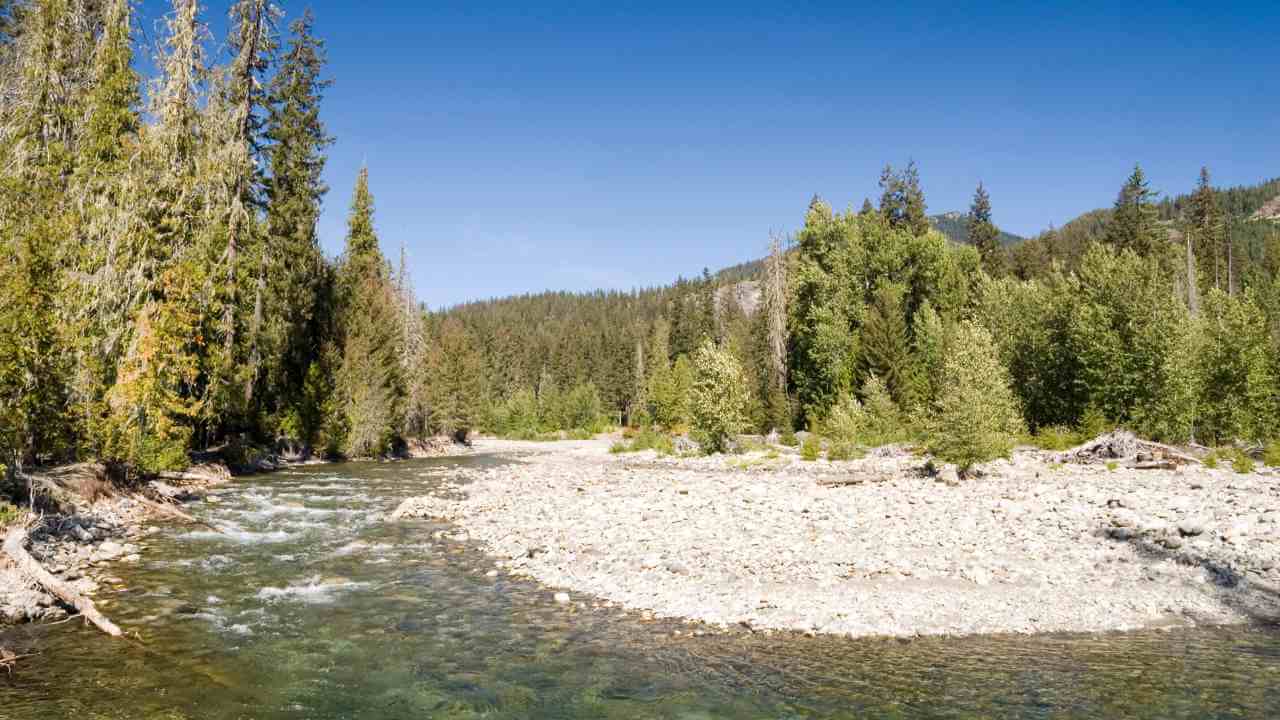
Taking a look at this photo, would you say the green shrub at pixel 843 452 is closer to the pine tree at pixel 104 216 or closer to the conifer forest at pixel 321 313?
the conifer forest at pixel 321 313

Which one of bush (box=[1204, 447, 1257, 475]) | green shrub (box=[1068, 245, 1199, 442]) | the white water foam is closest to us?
the white water foam

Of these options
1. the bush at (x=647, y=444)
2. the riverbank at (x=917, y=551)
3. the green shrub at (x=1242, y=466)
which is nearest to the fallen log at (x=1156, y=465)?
the green shrub at (x=1242, y=466)

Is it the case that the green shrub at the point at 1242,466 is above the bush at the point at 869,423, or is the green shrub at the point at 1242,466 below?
below

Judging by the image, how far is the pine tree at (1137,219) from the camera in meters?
61.9

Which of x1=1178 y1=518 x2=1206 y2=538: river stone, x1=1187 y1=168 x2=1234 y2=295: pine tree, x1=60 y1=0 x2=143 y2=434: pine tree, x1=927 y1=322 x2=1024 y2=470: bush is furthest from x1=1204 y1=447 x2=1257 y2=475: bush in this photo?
x1=1187 y1=168 x2=1234 y2=295: pine tree

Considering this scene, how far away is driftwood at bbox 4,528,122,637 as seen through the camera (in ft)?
33.6

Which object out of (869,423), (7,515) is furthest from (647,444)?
(7,515)

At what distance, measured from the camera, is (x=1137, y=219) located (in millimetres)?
63000

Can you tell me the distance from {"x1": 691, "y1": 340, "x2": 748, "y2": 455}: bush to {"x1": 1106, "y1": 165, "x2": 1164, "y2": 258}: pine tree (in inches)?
1717

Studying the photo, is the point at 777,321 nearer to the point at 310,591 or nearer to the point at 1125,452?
the point at 1125,452

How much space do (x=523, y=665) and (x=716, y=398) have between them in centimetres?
3082

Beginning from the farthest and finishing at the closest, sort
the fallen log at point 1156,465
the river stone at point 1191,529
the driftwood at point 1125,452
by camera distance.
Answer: the driftwood at point 1125,452 → the fallen log at point 1156,465 → the river stone at point 1191,529

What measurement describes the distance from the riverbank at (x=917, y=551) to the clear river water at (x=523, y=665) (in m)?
0.77

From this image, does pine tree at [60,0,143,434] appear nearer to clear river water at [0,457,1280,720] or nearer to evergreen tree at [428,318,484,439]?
clear river water at [0,457,1280,720]
